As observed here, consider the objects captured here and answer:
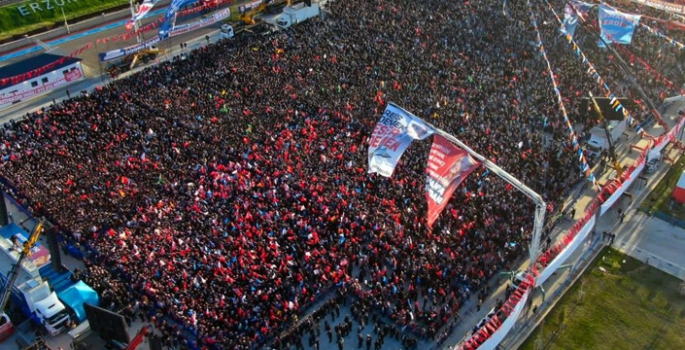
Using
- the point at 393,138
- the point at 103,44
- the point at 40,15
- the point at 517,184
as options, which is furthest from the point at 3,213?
the point at 40,15

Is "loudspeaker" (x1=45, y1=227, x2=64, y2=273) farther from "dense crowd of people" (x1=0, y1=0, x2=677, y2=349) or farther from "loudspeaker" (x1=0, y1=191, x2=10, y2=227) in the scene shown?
"loudspeaker" (x1=0, y1=191, x2=10, y2=227)

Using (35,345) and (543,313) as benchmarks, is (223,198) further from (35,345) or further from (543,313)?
(543,313)

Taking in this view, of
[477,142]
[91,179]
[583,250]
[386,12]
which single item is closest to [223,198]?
[91,179]

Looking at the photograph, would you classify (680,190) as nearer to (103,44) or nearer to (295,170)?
(295,170)

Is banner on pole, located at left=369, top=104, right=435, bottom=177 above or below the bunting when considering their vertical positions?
above

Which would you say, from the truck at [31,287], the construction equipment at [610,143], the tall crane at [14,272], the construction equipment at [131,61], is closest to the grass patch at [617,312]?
the construction equipment at [610,143]

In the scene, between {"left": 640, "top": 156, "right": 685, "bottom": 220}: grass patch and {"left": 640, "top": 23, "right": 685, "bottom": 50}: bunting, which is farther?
{"left": 640, "top": 23, "right": 685, "bottom": 50}: bunting

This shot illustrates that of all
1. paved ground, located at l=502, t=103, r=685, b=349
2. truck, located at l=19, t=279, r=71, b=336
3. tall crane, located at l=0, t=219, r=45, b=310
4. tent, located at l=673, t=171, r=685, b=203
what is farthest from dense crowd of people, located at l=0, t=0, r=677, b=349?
tent, located at l=673, t=171, r=685, b=203
